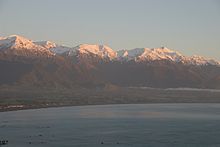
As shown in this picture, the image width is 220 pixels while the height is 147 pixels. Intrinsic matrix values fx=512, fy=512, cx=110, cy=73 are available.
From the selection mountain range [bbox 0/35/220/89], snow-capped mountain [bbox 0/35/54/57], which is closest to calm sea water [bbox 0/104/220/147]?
mountain range [bbox 0/35/220/89]

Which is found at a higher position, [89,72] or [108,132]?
[89,72]

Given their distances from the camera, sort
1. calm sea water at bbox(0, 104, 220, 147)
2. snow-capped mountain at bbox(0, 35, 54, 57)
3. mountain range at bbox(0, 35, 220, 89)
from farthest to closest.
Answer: snow-capped mountain at bbox(0, 35, 54, 57), mountain range at bbox(0, 35, 220, 89), calm sea water at bbox(0, 104, 220, 147)

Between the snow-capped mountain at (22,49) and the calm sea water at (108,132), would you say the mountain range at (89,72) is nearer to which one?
the snow-capped mountain at (22,49)

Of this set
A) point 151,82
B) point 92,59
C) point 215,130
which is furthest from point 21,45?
point 215,130

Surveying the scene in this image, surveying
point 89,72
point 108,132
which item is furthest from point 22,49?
point 108,132

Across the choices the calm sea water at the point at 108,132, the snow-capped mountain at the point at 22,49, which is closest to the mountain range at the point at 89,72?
the snow-capped mountain at the point at 22,49

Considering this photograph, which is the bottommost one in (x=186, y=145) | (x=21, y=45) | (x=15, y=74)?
(x=186, y=145)

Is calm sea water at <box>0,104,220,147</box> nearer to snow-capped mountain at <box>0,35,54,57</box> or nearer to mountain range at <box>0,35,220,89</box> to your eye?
mountain range at <box>0,35,220,89</box>

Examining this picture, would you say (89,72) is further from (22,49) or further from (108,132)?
(108,132)

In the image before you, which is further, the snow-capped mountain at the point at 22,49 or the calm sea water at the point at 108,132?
the snow-capped mountain at the point at 22,49

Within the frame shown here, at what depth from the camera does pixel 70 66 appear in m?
137

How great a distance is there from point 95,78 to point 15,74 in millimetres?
22977

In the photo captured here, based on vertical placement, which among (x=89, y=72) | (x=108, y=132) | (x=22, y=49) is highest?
(x=22, y=49)

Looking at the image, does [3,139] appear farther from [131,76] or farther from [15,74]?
[131,76]
